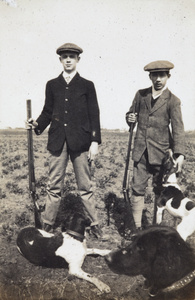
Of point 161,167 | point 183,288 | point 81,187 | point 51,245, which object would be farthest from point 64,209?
point 183,288

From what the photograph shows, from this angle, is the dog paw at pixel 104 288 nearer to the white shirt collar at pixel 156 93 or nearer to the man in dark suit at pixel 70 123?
the man in dark suit at pixel 70 123

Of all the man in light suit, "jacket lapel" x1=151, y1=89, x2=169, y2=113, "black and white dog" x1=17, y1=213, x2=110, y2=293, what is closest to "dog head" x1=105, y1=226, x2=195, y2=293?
"black and white dog" x1=17, y1=213, x2=110, y2=293

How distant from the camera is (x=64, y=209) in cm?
566

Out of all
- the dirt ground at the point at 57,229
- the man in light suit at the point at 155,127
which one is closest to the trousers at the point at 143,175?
the man in light suit at the point at 155,127

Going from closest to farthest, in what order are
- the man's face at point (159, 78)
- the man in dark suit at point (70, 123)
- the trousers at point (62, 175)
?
the man's face at point (159, 78), the man in dark suit at point (70, 123), the trousers at point (62, 175)

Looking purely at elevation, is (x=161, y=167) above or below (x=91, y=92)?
below

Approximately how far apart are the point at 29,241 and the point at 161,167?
219 centimetres

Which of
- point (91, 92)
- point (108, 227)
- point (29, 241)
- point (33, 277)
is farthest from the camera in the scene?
point (108, 227)

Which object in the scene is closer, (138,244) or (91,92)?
(138,244)

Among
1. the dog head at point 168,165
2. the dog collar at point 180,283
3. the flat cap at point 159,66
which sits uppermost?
the flat cap at point 159,66

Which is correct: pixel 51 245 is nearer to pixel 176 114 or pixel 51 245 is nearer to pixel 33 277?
pixel 33 277

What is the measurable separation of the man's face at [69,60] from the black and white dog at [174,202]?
1.91 metres

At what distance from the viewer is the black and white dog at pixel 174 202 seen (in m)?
3.71

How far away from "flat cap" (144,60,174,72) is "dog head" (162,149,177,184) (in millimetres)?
1168
